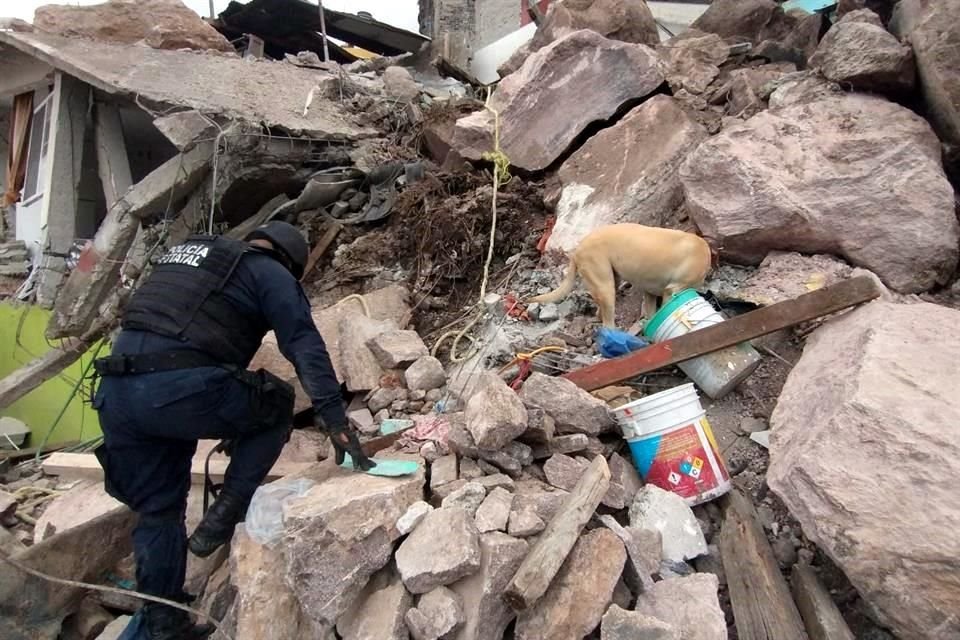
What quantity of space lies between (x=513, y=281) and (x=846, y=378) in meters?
2.84

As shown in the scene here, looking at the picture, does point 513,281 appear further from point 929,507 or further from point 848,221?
point 929,507

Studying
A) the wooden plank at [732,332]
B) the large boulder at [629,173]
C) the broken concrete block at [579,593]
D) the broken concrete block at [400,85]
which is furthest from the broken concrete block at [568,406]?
the broken concrete block at [400,85]

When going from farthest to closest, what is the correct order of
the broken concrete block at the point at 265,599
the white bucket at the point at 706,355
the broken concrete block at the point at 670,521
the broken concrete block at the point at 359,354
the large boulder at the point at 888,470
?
1. the broken concrete block at the point at 359,354
2. the white bucket at the point at 706,355
3. the broken concrete block at the point at 670,521
4. the broken concrete block at the point at 265,599
5. the large boulder at the point at 888,470

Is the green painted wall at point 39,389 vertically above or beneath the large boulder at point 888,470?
beneath

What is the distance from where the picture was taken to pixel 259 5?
1248cm

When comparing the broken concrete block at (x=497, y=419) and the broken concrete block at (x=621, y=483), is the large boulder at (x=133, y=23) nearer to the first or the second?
the broken concrete block at (x=497, y=419)

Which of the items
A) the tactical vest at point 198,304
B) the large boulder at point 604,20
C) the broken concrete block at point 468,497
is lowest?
the broken concrete block at point 468,497

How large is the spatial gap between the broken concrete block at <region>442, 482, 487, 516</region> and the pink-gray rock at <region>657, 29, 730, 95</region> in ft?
15.3

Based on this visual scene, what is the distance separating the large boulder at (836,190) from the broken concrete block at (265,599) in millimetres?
3345

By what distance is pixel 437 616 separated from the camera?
233cm

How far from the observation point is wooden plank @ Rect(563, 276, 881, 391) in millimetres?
3314

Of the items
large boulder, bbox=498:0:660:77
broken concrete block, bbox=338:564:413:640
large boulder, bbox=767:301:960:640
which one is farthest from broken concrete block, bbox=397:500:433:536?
large boulder, bbox=498:0:660:77

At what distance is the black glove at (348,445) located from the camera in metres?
2.97

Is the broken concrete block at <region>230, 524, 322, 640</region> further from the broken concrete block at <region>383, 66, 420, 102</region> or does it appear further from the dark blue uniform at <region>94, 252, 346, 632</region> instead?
the broken concrete block at <region>383, 66, 420, 102</region>
